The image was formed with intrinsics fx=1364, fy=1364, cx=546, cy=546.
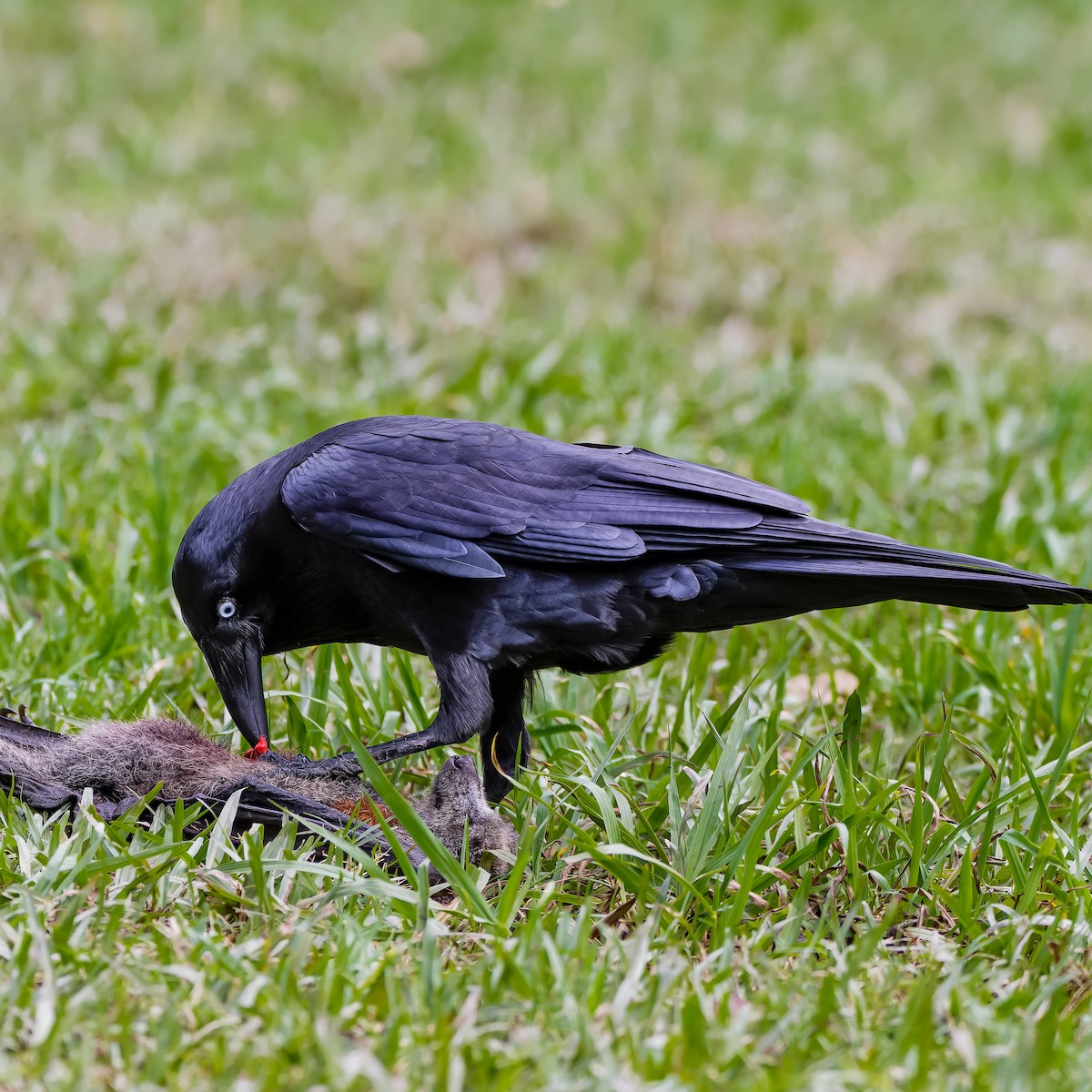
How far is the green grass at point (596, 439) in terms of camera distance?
2223 mm

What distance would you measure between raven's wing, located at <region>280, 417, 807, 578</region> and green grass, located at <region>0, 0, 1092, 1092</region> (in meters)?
0.44

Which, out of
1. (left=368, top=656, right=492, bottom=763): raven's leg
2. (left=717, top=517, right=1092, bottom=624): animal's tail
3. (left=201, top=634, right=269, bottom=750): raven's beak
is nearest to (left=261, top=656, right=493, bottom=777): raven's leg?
(left=368, top=656, right=492, bottom=763): raven's leg

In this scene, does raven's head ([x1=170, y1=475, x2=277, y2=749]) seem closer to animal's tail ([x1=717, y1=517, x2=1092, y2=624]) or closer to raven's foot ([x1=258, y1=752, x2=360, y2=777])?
raven's foot ([x1=258, y1=752, x2=360, y2=777])

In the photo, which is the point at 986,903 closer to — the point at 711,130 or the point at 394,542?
the point at 394,542

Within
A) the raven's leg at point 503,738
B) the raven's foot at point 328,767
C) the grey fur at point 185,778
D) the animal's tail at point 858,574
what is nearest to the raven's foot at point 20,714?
the grey fur at point 185,778

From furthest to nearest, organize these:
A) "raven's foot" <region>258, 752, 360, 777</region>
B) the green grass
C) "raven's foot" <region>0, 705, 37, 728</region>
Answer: "raven's foot" <region>0, 705, 37, 728</region> → "raven's foot" <region>258, 752, 360, 777</region> → the green grass

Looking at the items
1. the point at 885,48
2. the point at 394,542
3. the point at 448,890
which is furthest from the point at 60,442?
the point at 885,48

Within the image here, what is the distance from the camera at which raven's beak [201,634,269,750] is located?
2.94 metres

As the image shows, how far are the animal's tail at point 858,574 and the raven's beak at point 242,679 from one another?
3.39 feet

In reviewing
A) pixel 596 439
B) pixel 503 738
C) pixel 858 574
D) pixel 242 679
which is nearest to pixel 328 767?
pixel 242 679

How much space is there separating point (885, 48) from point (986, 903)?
951 cm

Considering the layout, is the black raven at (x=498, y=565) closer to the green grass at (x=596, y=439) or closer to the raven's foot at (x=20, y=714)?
the green grass at (x=596, y=439)

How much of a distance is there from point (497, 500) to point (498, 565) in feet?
0.53

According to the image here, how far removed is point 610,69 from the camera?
9.75m
